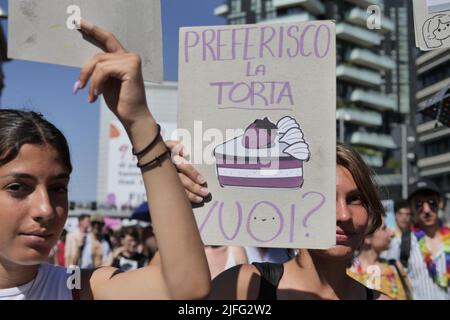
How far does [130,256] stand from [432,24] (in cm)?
529

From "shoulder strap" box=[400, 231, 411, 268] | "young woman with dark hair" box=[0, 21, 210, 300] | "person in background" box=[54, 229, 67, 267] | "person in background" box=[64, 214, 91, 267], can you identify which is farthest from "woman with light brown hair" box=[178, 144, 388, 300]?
"person in background" box=[54, 229, 67, 267]

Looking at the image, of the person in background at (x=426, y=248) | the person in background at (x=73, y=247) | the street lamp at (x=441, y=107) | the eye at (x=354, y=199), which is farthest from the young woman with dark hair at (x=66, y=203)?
the person in background at (x=73, y=247)

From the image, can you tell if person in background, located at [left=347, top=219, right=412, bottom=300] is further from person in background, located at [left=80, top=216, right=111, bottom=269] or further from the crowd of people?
person in background, located at [left=80, top=216, right=111, bottom=269]

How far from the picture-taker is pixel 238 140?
1512mm

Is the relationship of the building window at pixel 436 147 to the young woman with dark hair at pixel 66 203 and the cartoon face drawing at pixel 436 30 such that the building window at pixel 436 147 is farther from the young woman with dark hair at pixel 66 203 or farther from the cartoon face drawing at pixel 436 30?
the young woman with dark hair at pixel 66 203

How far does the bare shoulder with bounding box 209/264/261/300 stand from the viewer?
1.66 metres

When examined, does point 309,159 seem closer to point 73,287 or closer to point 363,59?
point 73,287

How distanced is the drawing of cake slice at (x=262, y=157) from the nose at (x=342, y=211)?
0.30 meters

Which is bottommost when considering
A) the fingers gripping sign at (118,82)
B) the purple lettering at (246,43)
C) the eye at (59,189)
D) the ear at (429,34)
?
the eye at (59,189)

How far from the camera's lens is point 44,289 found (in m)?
1.49

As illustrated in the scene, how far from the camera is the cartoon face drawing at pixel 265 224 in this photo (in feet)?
4.88

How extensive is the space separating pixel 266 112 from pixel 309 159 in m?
0.18

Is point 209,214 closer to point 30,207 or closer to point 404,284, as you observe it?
point 30,207
